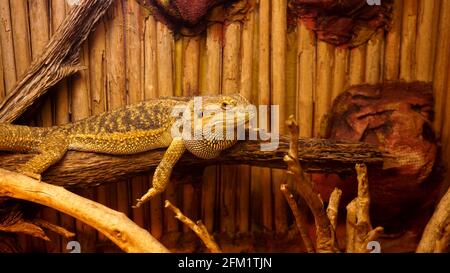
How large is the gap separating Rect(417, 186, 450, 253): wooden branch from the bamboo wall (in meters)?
0.92

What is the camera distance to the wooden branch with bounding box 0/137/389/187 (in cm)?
222

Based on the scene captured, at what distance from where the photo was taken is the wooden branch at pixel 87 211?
1.63 m

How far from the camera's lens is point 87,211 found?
70.1 inches

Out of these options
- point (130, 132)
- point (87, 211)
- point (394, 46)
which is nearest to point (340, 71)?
point (394, 46)

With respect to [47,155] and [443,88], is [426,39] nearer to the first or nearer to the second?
[443,88]

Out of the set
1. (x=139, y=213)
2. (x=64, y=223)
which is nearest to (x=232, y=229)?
(x=139, y=213)

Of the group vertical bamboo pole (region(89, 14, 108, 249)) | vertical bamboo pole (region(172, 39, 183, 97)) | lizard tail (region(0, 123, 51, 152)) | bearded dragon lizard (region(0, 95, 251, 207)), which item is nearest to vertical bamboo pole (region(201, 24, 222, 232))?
vertical bamboo pole (region(172, 39, 183, 97))

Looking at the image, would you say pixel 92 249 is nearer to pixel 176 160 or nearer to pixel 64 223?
pixel 64 223

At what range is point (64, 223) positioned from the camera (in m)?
2.70

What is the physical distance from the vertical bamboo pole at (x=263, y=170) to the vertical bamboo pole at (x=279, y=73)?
0.10 feet

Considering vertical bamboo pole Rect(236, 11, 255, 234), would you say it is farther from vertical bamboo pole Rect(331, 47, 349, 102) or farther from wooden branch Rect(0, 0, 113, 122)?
wooden branch Rect(0, 0, 113, 122)

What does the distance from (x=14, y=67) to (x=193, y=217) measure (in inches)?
53.9

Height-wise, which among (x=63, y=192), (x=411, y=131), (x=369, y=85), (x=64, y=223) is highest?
(x=369, y=85)

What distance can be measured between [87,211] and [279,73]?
4.44 feet
